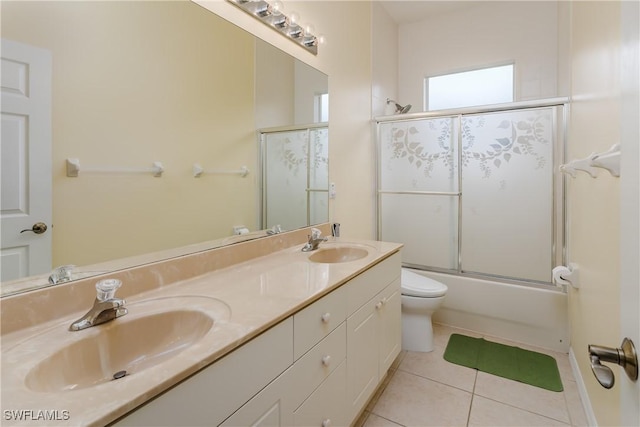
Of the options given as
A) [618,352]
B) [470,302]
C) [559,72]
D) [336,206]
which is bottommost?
[470,302]

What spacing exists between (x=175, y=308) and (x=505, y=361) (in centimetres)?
219

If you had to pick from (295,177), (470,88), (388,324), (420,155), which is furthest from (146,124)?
(470,88)

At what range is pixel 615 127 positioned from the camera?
3.70 feet

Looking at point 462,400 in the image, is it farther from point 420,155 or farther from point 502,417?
point 420,155

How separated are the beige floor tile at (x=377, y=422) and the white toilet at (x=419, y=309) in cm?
75

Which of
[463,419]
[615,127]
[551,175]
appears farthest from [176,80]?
[551,175]

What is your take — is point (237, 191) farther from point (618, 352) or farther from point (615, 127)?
point (615, 127)

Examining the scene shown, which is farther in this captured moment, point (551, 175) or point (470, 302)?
point (470, 302)

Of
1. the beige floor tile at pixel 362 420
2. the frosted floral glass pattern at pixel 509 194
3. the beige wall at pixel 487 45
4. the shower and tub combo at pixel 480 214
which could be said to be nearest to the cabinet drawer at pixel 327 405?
the beige floor tile at pixel 362 420

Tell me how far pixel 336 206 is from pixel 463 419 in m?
1.46

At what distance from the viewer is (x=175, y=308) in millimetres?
940

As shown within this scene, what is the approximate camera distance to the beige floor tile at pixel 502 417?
1.56 m

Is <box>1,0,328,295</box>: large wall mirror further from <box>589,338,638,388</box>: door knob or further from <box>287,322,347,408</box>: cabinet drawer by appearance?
<box>589,338,638,388</box>: door knob

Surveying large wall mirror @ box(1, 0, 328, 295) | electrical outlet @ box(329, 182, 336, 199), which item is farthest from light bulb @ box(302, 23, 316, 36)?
electrical outlet @ box(329, 182, 336, 199)
